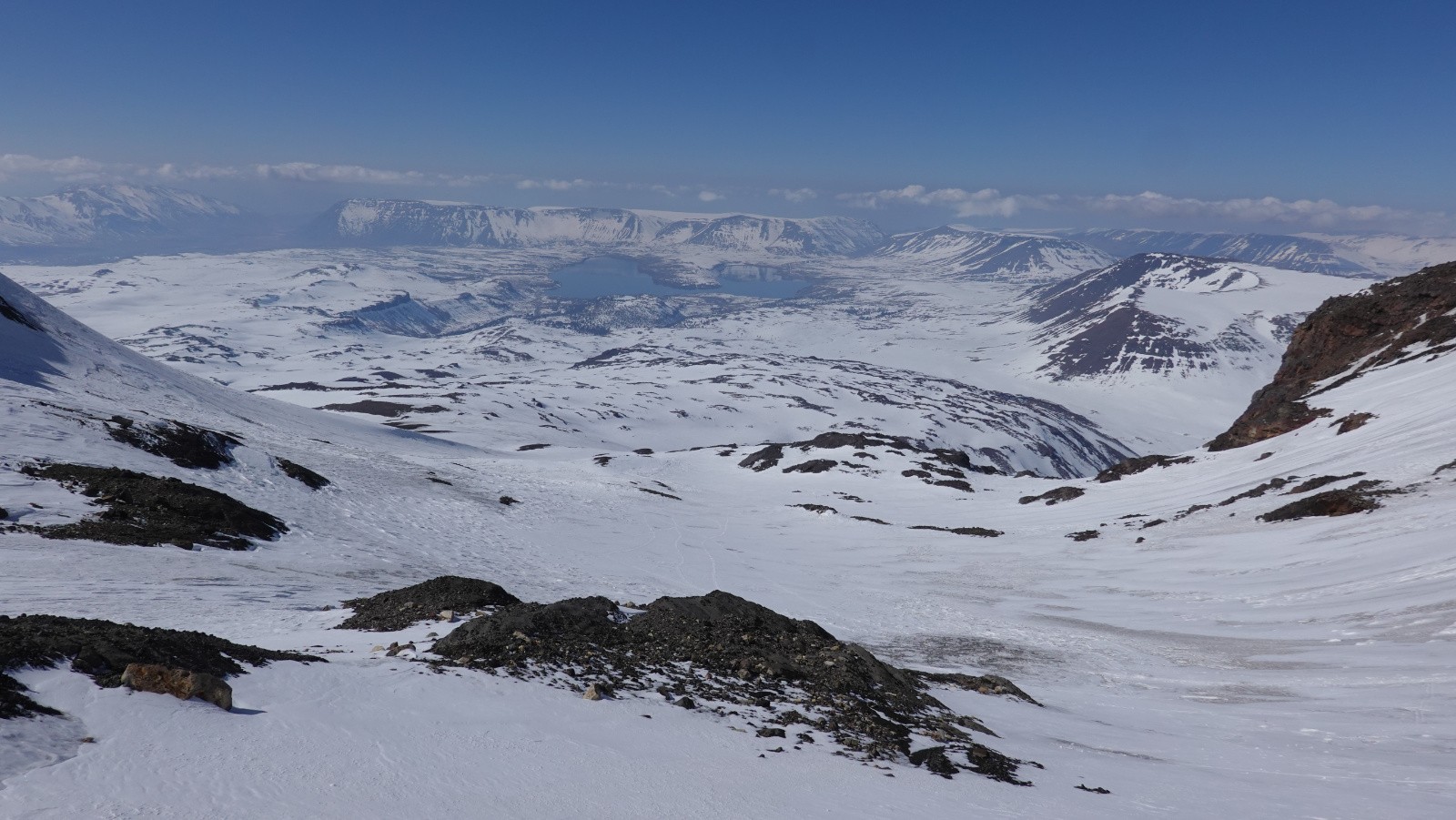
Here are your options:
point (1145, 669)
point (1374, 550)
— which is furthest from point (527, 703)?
point (1374, 550)

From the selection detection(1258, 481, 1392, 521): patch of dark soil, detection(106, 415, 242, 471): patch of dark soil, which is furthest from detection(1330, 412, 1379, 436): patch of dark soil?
detection(106, 415, 242, 471): patch of dark soil

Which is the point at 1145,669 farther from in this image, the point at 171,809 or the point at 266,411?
the point at 266,411

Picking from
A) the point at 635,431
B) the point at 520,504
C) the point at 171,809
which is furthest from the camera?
the point at 635,431

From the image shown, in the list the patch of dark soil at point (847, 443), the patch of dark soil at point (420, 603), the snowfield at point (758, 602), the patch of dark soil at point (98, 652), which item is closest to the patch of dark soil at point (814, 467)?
the patch of dark soil at point (847, 443)

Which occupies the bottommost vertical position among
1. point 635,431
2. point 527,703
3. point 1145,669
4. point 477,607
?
point 635,431

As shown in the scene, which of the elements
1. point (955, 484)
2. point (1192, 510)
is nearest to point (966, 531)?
point (1192, 510)

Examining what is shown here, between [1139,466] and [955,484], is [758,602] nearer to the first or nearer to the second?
[1139,466]

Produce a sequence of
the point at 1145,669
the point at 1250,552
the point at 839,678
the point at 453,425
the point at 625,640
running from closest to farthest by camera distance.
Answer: the point at 839,678 < the point at 625,640 < the point at 1145,669 < the point at 1250,552 < the point at 453,425
